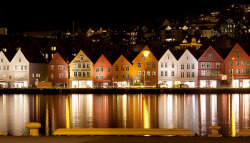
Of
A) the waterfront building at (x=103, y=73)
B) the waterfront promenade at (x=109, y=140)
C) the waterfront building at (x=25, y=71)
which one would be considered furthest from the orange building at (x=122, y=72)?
the waterfront promenade at (x=109, y=140)

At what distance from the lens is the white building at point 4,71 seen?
93.9 meters

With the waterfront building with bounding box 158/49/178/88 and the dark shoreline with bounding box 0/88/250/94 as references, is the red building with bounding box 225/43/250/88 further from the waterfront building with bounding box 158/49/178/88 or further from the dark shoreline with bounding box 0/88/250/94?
the waterfront building with bounding box 158/49/178/88

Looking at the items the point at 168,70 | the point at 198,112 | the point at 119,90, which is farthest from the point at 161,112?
the point at 168,70

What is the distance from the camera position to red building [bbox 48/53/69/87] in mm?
92188

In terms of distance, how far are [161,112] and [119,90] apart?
34786mm

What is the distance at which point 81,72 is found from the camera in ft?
301

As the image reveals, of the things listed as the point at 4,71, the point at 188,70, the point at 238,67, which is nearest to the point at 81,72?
the point at 4,71

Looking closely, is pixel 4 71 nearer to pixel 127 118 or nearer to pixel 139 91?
pixel 139 91

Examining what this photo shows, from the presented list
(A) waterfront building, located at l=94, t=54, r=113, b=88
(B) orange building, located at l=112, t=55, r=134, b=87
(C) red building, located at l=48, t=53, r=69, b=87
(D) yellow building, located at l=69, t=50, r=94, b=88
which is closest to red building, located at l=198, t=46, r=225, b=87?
(B) orange building, located at l=112, t=55, r=134, b=87

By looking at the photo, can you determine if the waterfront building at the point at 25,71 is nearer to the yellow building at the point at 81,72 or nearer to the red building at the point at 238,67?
the yellow building at the point at 81,72

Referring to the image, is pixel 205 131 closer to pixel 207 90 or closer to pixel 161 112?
pixel 161 112

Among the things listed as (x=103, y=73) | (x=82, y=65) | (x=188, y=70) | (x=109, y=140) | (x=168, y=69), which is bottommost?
(x=109, y=140)

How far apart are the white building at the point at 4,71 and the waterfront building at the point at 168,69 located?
3249 centimetres

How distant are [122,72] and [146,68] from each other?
5005 mm
